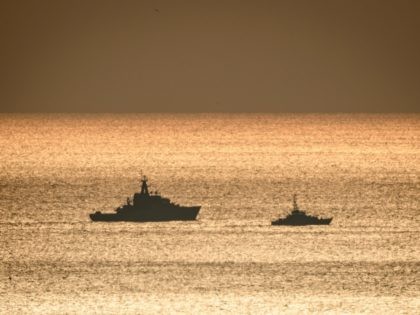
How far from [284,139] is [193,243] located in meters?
137

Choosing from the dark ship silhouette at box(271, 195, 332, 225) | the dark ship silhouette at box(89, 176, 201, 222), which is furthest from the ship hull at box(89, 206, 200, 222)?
the dark ship silhouette at box(271, 195, 332, 225)

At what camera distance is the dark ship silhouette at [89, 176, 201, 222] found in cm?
5856

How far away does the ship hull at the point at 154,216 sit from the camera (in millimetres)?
58594

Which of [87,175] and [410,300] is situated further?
[87,175]

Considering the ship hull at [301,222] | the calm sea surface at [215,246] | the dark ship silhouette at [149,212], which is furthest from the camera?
the dark ship silhouette at [149,212]

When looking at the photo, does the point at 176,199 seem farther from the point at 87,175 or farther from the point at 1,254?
the point at 1,254

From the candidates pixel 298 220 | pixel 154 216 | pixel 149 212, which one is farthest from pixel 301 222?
pixel 149 212

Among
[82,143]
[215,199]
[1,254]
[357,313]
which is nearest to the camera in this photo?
[357,313]

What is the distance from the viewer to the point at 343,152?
143 metres

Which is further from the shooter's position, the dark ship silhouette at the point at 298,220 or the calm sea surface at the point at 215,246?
the dark ship silhouette at the point at 298,220

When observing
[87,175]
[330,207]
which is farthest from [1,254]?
[87,175]

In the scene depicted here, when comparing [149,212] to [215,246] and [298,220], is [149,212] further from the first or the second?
[215,246]

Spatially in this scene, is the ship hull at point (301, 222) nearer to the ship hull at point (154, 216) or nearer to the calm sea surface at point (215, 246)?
the calm sea surface at point (215, 246)

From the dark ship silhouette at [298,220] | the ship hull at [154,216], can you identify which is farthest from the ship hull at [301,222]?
the ship hull at [154,216]
